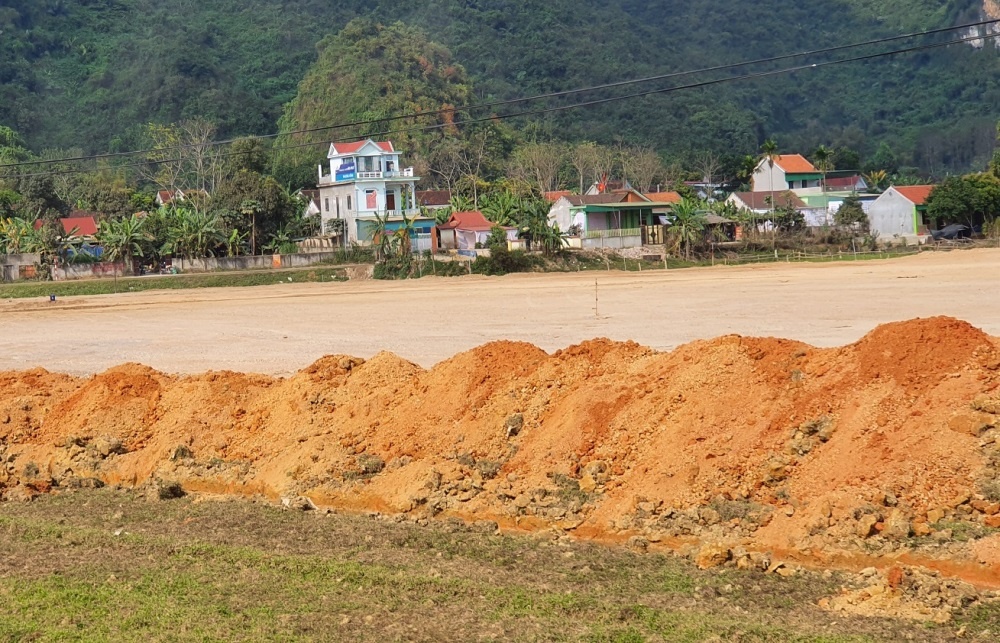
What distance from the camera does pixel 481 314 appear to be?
39.4m

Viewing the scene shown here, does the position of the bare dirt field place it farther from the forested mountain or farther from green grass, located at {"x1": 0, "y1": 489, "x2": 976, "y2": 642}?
the forested mountain

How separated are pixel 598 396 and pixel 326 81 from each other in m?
142

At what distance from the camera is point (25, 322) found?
152 ft

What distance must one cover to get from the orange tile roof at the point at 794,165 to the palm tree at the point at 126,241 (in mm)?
66277

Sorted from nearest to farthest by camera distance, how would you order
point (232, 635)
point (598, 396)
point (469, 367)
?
point (232, 635) → point (598, 396) → point (469, 367)

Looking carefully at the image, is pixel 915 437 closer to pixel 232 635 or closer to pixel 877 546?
pixel 877 546

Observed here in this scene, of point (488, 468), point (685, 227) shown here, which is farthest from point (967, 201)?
point (488, 468)

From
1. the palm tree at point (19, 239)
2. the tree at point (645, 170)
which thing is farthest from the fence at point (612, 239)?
the tree at point (645, 170)

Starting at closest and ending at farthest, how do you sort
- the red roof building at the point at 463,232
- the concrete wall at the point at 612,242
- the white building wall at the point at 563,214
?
the concrete wall at the point at 612,242 < the red roof building at the point at 463,232 < the white building wall at the point at 563,214

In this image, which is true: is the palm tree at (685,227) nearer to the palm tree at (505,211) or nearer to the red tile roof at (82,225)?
the palm tree at (505,211)

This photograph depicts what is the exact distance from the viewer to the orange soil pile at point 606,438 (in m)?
12.0

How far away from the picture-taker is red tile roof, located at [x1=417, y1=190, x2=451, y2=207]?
360ft

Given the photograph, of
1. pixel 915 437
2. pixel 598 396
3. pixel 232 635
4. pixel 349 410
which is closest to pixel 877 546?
pixel 915 437

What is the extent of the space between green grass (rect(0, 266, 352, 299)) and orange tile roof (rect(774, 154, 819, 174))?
62517mm
